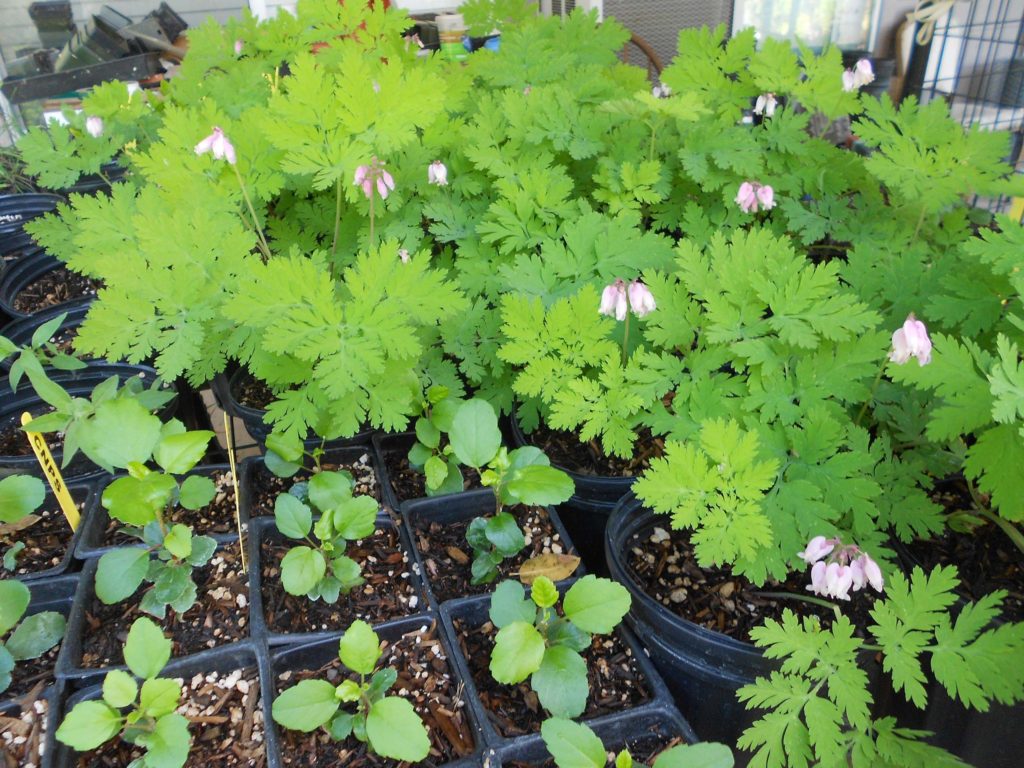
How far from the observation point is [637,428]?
140cm

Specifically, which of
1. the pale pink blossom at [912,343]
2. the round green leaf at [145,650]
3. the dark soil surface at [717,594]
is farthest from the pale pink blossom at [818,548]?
the round green leaf at [145,650]

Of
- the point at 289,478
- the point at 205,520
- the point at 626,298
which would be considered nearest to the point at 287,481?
the point at 289,478

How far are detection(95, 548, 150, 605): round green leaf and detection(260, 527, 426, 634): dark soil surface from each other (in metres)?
0.18

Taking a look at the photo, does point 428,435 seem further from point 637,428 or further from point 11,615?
point 11,615

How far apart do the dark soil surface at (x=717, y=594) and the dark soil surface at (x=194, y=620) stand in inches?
24.4

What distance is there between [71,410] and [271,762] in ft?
2.18

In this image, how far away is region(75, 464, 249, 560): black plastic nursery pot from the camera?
1204 millimetres

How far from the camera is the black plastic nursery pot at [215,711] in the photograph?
3.04 feet

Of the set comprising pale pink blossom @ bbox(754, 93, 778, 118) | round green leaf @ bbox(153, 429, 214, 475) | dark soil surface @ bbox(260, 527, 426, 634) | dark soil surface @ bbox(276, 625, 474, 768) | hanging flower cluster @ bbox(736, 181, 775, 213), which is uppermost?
pale pink blossom @ bbox(754, 93, 778, 118)

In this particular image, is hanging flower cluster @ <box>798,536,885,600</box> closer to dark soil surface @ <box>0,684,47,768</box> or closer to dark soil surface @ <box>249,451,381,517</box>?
dark soil surface @ <box>249,451,381,517</box>

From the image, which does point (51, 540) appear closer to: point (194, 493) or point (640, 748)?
point (194, 493)

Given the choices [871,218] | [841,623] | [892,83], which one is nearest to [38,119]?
[871,218]

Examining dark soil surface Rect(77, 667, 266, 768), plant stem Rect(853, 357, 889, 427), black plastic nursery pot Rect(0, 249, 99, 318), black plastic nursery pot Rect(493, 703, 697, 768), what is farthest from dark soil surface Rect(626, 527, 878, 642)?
black plastic nursery pot Rect(0, 249, 99, 318)

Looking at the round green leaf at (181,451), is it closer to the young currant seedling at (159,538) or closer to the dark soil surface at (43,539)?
the young currant seedling at (159,538)
